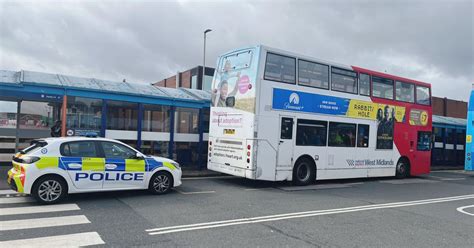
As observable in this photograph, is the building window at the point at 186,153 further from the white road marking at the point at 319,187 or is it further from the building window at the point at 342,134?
the building window at the point at 342,134

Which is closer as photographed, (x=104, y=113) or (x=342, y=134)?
(x=104, y=113)

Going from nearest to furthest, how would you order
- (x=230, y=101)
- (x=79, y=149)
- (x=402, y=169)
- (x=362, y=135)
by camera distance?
1. (x=79, y=149)
2. (x=230, y=101)
3. (x=362, y=135)
4. (x=402, y=169)

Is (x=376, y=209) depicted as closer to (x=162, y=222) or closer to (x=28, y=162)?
(x=162, y=222)

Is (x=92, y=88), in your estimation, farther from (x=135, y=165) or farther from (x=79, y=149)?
(x=135, y=165)

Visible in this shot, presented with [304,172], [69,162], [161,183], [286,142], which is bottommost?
[161,183]

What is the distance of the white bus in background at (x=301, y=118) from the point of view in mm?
10750

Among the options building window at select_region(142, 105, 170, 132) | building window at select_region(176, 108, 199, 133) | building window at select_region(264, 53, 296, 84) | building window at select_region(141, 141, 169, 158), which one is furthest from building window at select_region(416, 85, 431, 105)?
building window at select_region(141, 141, 169, 158)

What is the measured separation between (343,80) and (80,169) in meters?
9.20

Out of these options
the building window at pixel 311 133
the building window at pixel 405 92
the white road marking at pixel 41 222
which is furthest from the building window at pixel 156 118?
the building window at pixel 405 92

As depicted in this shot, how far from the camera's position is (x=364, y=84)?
13438mm

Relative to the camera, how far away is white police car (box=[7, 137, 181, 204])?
24.6 feet

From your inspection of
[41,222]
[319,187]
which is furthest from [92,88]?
[319,187]

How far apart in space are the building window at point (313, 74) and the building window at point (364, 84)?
1871 mm

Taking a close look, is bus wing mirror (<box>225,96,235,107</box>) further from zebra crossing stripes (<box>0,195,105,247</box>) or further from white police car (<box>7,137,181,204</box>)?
zebra crossing stripes (<box>0,195,105,247</box>)
